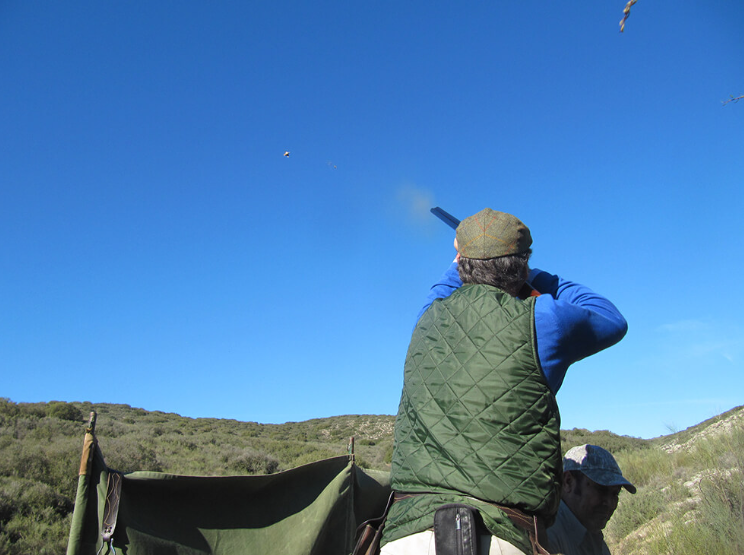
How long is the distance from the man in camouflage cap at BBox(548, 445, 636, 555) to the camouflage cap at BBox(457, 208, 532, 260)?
272cm

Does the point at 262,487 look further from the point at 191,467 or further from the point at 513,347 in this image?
the point at 191,467

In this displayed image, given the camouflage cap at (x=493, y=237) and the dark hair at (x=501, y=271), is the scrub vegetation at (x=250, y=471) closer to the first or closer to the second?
the dark hair at (x=501, y=271)

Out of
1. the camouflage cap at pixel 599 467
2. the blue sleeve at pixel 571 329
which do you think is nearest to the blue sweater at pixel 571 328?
the blue sleeve at pixel 571 329

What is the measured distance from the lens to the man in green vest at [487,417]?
72.8 inches

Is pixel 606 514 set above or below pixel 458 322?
below

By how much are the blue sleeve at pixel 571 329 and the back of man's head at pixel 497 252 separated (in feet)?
0.65

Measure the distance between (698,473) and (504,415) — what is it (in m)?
8.81

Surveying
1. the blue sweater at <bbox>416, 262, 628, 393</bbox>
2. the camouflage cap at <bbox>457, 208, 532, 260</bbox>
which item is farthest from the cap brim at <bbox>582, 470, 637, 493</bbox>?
the camouflage cap at <bbox>457, 208, 532, 260</bbox>

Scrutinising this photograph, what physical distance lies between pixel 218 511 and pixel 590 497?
9.44 ft

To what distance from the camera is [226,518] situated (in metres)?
3.65

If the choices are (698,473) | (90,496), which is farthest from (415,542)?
(698,473)

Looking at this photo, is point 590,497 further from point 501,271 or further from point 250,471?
point 250,471

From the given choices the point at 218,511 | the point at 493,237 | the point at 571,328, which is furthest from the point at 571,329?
the point at 218,511

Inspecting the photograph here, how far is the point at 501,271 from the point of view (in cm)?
231
